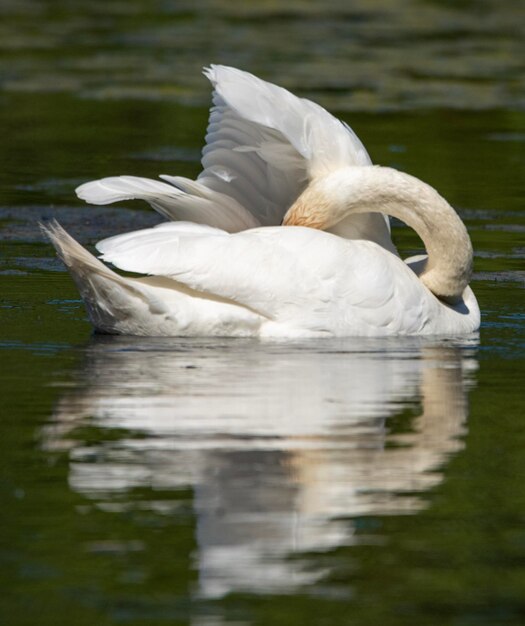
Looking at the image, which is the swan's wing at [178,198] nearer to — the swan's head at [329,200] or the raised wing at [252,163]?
the raised wing at [252,163]

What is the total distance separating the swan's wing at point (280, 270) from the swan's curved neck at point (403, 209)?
15.3 inches

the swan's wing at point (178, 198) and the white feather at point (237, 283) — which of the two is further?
the swan's wing at point (178, 198)

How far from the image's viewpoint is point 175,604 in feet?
14.5

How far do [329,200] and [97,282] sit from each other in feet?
4.35

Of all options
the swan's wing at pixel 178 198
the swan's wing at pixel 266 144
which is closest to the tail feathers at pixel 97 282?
the swan's wing at pixel 178 198

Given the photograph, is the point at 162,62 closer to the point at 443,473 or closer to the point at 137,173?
the point at 137,173

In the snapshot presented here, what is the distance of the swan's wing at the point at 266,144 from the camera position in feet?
26.2

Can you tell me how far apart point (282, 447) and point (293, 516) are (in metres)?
0.84

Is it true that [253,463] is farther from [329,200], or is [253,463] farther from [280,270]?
[329,200]

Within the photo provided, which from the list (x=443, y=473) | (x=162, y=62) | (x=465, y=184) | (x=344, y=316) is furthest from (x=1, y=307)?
(x=162, y=62)

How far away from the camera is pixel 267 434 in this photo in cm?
612

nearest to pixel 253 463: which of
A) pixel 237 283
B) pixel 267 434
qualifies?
pixel 267 434

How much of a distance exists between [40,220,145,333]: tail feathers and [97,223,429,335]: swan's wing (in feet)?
0.27

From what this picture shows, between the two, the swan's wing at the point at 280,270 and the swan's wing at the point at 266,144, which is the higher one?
the swan's wing at the point at 266,144
